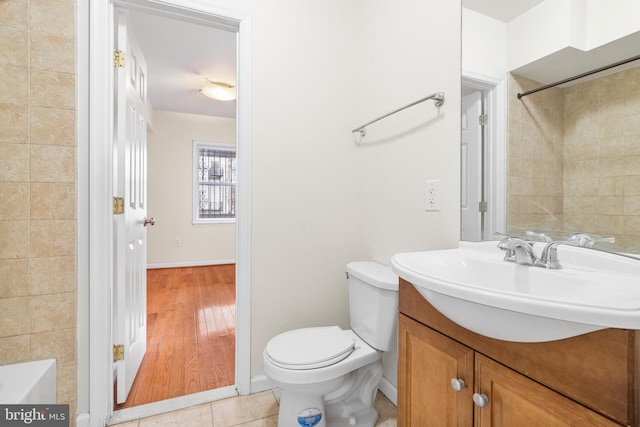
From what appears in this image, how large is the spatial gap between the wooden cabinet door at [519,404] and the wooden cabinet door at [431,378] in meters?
0.04

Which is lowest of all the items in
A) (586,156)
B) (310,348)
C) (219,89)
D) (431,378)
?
(310,348)

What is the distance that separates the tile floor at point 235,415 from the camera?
1.39 metres

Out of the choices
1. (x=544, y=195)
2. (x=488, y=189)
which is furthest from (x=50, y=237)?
(x=544, y=195)

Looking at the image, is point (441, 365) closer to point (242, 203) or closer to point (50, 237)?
point (242, 203)

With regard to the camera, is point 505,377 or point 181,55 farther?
point 181,55

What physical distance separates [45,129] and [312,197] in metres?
1.25

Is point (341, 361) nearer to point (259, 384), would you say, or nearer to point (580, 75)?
point (259, 384)

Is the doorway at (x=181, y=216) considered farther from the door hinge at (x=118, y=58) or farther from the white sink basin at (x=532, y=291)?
the white sink basin at (x=532, y=291)

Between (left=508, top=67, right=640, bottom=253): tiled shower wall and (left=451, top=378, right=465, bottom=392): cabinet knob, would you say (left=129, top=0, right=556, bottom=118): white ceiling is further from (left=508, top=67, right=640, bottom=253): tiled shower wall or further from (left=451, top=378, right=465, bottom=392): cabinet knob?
(left=451, top=378, right=465, bottom=392): cabinet knob

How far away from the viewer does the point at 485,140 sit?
1.15 meters

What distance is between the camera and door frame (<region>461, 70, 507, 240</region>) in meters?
1.10

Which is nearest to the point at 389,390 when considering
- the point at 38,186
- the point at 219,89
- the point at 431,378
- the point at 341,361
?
the point at 341,361

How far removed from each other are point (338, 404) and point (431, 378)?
2.27 ft

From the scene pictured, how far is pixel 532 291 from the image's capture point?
82cm
